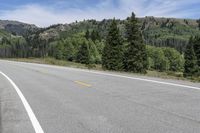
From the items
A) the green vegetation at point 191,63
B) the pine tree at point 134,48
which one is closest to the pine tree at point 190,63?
the green vegetation at point 191,63

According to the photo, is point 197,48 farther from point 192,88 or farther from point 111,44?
point 192,88

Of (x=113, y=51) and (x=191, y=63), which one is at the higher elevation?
(x=113, y=51)

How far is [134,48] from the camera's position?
47438mm

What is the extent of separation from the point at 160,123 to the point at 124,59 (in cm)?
4328

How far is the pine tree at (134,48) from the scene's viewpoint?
155 feet

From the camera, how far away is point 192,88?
1062 cm

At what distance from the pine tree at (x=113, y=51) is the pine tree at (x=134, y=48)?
124 inches

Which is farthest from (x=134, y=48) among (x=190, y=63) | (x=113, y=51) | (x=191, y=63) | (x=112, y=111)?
(x=112, y=111)

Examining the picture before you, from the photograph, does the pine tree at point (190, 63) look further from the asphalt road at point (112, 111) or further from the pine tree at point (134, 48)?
the asphalt road at point (112, 111)

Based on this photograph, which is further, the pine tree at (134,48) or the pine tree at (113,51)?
the pine tree at (113,51)

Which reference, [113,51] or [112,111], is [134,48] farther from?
[112,111]

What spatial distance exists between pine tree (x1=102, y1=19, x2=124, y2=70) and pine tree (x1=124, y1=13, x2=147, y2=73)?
3.14 metres

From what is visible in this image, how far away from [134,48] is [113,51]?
5133 millimetres

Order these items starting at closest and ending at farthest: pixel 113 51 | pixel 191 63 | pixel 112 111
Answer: pixel 112 111
pixel 113 51
pixel 191 63
